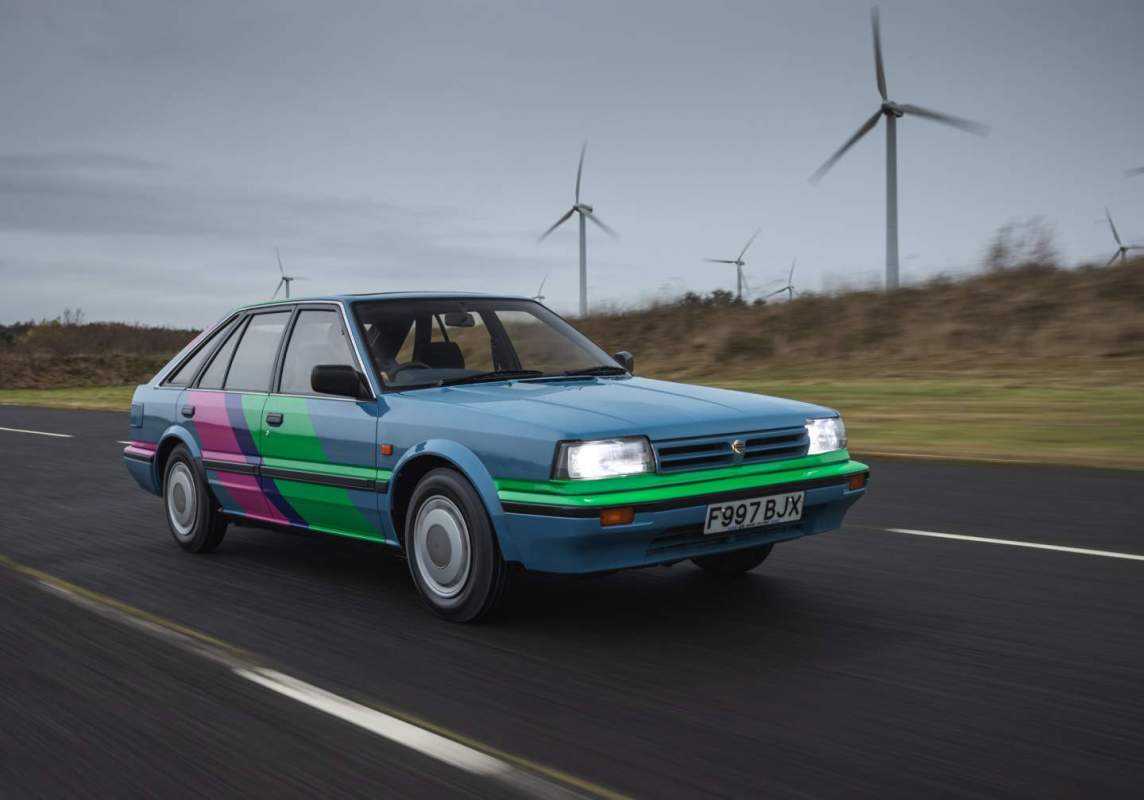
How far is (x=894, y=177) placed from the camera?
1288 inches

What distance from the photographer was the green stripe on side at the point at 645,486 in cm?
462

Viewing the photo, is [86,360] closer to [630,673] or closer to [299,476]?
[299,476]

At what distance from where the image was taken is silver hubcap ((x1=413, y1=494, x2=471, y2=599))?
5051mm

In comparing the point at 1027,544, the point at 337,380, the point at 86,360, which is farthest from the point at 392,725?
the point at 86,360

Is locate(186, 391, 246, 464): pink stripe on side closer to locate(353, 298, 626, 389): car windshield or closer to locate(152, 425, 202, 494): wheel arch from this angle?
locate(152, 425, 202, 494): wheel arch

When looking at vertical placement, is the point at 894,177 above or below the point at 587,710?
above

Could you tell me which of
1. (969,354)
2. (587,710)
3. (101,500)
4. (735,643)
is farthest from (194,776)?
(969,354)

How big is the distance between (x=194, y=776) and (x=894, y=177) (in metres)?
31.8

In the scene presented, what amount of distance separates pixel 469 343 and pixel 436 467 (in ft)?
4.21

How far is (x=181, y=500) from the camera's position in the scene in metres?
7.22

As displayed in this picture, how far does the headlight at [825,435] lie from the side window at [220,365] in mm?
3490

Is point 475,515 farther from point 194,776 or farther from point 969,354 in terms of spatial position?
point 969,354

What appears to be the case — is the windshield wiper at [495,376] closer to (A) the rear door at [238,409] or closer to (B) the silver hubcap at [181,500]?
(A) the rear door at [238,409]

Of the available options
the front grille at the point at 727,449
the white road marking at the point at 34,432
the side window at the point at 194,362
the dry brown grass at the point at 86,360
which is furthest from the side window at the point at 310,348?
the dry brown grass at the point at 86,360
